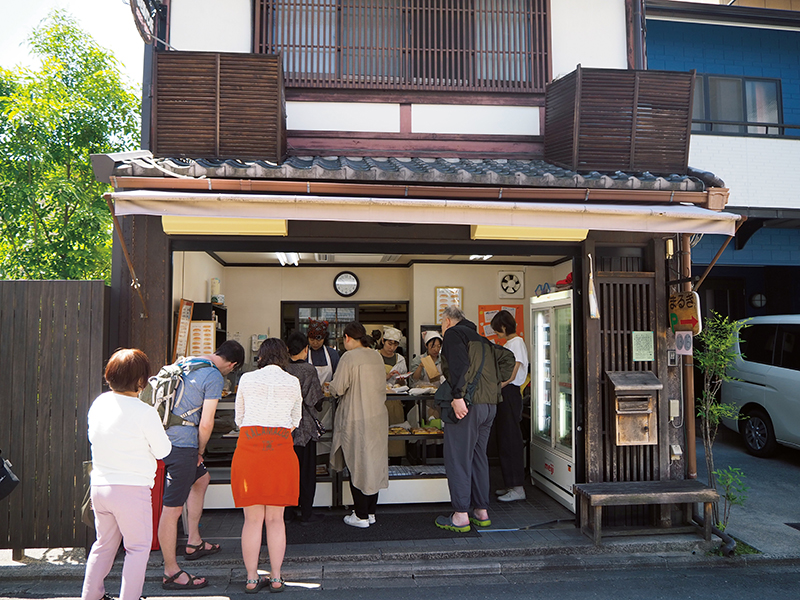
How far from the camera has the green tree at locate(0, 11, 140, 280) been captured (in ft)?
30.2

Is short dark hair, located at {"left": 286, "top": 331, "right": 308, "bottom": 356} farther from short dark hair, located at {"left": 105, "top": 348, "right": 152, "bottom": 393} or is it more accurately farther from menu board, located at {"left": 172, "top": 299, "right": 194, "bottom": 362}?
short dark hair, located at {"left": 105, "top": 348, "right": 152, "bottom": 393}

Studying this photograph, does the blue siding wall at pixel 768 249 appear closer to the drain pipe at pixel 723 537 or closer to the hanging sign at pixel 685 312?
the hanging sign at pixel 685 312

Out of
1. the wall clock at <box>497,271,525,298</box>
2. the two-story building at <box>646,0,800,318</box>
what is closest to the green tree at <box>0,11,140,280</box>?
the wall clock at <box>497,271,525,298</box>

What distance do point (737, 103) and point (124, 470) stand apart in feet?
38.2

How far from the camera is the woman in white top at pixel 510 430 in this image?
611 centimetres

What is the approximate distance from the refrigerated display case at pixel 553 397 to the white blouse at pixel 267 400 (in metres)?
2.88

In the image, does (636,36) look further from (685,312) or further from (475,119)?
(685,312)

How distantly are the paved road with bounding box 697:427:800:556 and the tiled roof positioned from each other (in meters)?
3.21

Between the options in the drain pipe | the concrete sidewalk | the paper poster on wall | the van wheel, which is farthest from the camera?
the paper poster on wall

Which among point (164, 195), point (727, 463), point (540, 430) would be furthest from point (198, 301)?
point (727, 463)

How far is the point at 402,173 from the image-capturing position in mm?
4844

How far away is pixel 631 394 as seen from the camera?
5.24 m

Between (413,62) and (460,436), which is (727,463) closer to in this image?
(460,436)

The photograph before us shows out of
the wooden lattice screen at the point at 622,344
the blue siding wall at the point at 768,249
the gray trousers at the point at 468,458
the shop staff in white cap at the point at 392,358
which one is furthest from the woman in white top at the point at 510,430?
the blue siding wall at the point at 768,249
